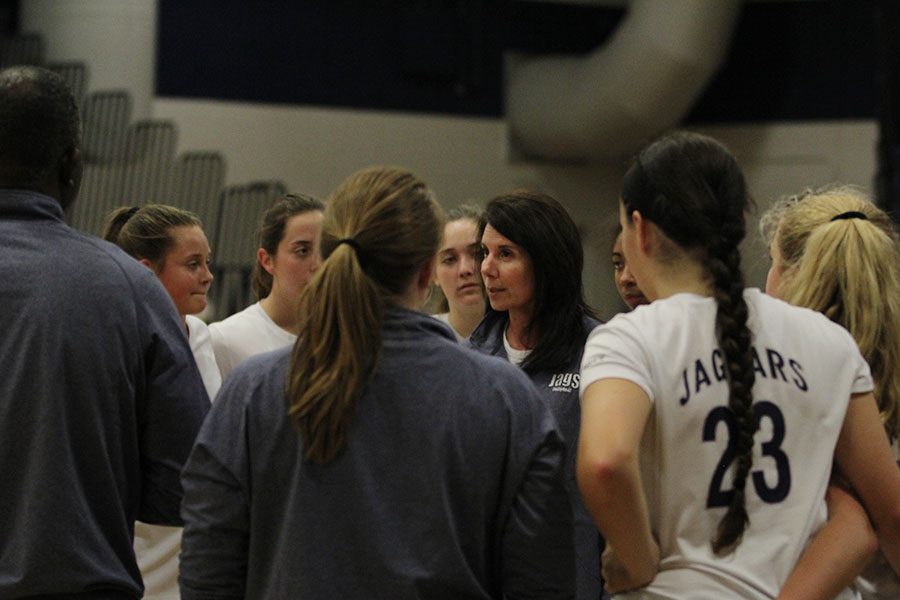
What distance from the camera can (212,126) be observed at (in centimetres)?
941

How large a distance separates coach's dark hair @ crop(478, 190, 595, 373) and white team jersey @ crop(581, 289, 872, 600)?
98 cm

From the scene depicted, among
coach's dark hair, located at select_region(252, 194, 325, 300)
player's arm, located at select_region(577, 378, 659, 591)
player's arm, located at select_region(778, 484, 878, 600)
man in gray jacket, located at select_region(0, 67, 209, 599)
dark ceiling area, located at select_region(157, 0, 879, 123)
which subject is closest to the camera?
player's arm, located at select_region(577, 378, 659, 591)

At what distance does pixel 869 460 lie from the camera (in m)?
1.89

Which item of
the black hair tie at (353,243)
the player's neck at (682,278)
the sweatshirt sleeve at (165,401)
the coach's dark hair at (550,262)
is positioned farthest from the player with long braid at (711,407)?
the coach's dark hair at (550,262)

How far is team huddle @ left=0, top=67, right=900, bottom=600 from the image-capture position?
1.74 metres

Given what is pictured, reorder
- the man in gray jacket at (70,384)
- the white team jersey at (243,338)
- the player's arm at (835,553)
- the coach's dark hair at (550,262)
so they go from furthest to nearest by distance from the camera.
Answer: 1. the white team jersey at (243,338)
2. the coach's dark hair at (550,262)
3. the man in gray jacket at (70,384)
4. the player's arm at (835,553)

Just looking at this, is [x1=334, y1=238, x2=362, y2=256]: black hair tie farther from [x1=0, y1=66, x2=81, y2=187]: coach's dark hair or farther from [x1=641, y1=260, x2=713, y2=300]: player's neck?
[x1=0, y1=66, x2=81, y2=187]: coach's dark hair

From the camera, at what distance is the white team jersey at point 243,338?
10.9 feet

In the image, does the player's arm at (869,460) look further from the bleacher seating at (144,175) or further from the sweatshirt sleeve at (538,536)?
the bleacher seating at (144,175)

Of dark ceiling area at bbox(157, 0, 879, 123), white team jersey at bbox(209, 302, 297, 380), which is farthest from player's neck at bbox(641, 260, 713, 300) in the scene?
dark ceiling area at bbox(157, 0, 879, 123)

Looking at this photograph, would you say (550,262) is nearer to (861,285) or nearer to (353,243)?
(861,285)

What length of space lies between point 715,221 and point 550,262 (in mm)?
1043

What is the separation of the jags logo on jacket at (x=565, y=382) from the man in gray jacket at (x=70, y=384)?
2.95 ft

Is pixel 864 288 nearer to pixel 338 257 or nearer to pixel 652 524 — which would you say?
pixel 652 524
